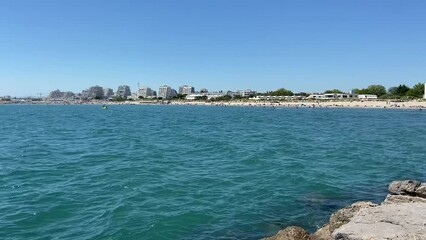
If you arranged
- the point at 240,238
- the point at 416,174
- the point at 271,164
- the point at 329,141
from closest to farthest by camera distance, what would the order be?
the point at 240,238, the point at 416,174, the point at 271,164, the point at 329,141

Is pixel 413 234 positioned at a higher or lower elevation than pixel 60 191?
higher

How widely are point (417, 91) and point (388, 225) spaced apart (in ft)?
602

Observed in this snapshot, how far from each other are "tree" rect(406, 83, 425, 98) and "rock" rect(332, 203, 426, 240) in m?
176

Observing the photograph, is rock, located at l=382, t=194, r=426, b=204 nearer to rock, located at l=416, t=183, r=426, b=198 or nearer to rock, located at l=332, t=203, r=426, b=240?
rock, located at l=416, t=183, r=426, b=198

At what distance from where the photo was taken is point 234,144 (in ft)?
119

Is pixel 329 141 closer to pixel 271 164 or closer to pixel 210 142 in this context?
pixel 210 142

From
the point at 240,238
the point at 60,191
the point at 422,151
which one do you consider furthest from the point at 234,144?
the point at 240,238

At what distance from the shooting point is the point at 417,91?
16938 cm

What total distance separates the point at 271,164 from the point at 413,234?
1786 centimetres

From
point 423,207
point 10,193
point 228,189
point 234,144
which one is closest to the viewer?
point 423,207

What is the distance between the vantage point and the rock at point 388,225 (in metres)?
7.40

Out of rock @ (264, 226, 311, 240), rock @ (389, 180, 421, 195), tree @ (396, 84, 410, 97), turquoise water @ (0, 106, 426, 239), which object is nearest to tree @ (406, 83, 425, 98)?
tree @ (396, 84, 410, 97)

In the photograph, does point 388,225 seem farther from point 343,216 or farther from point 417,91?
point 417,91

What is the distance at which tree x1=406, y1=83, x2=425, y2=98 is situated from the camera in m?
166
